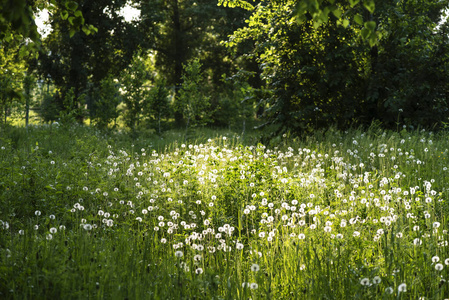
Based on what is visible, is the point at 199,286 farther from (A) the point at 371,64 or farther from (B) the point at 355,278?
(A) the point at 371,64

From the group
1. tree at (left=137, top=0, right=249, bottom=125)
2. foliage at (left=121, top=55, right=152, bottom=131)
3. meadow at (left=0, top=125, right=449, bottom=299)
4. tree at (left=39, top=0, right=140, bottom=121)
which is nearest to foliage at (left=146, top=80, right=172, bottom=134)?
foliage at (left=121, top=55, right=152, bottom=131)

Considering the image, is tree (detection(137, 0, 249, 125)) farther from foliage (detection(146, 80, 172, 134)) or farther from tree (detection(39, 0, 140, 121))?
foliage (detection(146, 80, 172, 134))

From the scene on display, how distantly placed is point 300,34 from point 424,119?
3.99 metres

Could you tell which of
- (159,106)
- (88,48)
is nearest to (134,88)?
(159,106)

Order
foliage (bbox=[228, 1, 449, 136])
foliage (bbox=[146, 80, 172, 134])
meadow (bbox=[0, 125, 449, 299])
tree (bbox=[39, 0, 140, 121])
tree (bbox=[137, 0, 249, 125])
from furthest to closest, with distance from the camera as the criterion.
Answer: tree (bbox=[137, 0, 249, 125])
tree (bbox=[39, 0, 140, 121])
foliage (bbox=[146, 80, 172, 134])
foliage (bbox=[228, 1, 449, 136])
meadow (bbox=[0, 125, 449, 299])

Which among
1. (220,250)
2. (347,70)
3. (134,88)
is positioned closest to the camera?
(220,250)

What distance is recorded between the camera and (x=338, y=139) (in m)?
9.37

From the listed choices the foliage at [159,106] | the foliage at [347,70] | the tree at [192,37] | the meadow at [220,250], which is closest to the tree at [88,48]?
the tree at [192,37]

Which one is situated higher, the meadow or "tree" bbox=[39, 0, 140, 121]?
"tree" bbox=[39, 0, 140, 121]

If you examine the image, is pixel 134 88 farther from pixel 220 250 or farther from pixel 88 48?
pixel 220 250

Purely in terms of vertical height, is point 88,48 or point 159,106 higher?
point 88,48

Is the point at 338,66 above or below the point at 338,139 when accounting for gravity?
above

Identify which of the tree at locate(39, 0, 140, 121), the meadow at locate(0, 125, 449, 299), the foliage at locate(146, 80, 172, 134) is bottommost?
the meadow at locate(0, 125, 449, 299)

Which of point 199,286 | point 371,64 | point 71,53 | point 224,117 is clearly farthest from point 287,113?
point 71,53
